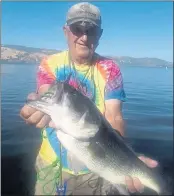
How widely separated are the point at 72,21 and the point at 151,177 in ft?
3.28

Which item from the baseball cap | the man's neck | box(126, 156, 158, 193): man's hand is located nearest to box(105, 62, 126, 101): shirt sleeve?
the man's neck

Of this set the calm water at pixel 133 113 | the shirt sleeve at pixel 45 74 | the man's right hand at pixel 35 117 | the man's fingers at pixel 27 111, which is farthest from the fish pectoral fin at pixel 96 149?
the calm water at pixel 133 113

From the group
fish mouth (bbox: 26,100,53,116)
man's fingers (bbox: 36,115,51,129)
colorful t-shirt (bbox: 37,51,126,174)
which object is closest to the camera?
fish mouth (bbox: 26,100,53,116)

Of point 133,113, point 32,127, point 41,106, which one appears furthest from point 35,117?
point 133,113

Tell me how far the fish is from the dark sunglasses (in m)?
0.48

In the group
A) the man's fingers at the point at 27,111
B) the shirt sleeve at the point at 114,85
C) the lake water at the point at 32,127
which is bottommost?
the lake water at the point at 32,127

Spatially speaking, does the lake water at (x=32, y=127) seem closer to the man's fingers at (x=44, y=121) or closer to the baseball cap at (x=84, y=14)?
the baseball cap at (x=84, y=14)

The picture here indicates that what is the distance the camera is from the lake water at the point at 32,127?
3104mm

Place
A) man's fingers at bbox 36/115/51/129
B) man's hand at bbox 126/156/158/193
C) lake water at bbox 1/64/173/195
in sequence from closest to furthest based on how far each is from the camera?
man's fingers at bbox 36/115/51/129 → man's hand at bbox 126/156/158/193 → lake water at bbox 1/64/173/195

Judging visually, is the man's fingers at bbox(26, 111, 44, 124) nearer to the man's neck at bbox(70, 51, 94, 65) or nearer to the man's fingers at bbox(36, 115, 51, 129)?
the man's fingers at bbox(36, 115, 51, 129)

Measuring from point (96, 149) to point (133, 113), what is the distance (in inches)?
122

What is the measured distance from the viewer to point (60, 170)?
6.31 ft

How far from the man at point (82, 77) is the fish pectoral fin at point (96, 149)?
0.22 m

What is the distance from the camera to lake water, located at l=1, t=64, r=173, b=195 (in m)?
3.10
